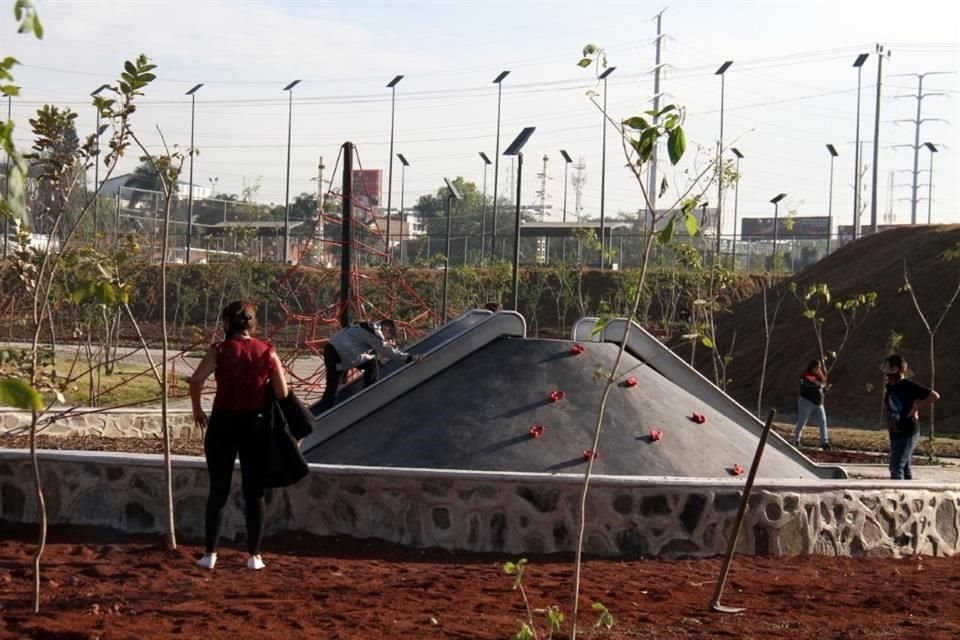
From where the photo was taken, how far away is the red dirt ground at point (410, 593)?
20.9 feet

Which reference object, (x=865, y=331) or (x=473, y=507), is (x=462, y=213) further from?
(x=473, y=507)

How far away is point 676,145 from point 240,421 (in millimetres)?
3328

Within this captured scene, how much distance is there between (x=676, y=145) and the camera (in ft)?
17.9

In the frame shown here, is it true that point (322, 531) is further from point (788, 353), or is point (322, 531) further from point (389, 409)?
point (788, 353)

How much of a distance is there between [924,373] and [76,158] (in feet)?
73.0

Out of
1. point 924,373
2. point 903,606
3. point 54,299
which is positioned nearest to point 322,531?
point 903,606

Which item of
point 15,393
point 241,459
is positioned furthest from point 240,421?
point 15,393

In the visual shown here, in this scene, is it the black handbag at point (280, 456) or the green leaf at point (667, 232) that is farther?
the black handbag at point (280, 456)

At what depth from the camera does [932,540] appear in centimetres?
964

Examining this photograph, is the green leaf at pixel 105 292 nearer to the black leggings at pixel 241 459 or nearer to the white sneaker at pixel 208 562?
the black leggings at pixel 241 459

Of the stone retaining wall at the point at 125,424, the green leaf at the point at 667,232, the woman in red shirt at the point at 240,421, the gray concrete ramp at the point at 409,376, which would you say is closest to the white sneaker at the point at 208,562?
the woman in red shirt at the point at 240,421

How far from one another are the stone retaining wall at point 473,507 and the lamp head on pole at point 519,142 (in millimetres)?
18189

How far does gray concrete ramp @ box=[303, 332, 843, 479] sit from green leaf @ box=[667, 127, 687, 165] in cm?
459

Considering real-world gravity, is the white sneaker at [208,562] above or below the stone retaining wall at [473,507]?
below
